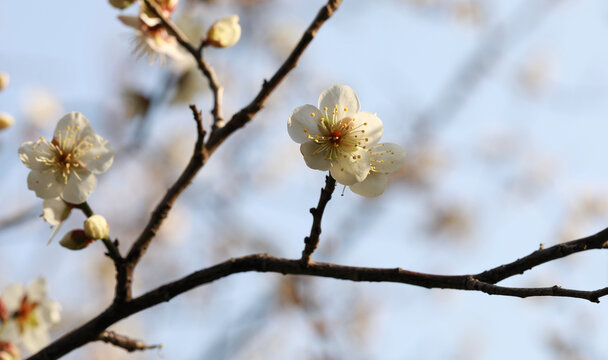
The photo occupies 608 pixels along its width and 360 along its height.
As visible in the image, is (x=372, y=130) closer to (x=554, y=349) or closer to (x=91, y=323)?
(x=91, y=323)

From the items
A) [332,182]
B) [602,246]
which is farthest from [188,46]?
[602,246]

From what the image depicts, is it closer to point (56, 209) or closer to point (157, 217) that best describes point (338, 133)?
point (157, 217)

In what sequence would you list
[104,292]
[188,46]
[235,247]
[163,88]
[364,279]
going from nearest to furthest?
[364,279], [188,46], [163,88], [235,247], [104,292]

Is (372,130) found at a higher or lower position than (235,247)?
lower

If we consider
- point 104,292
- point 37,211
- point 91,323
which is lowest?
point 91,323

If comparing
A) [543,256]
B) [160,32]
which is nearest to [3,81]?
[160,32]

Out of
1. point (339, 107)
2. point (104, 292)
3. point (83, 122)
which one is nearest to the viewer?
point (339, 107)

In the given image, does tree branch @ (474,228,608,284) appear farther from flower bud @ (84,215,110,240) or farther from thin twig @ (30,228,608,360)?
flower bud @ (84,215,110,240)
